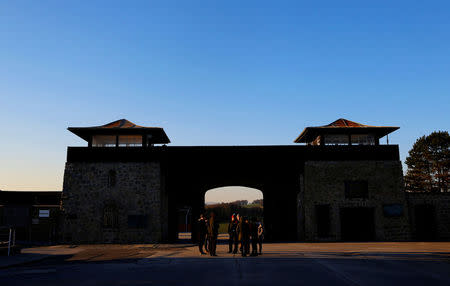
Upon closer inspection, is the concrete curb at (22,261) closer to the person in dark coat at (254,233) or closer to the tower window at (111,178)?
the tower window at (111,178)

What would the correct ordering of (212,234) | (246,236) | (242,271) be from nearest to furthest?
(242,271), (246,236), (212,234)

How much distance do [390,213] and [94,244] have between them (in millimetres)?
18061

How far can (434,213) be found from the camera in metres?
23.9

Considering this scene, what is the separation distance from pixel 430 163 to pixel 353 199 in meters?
30.2

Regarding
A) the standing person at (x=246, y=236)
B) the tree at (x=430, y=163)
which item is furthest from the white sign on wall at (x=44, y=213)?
the tree at (x=430, y=163)

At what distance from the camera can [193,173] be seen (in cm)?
2389

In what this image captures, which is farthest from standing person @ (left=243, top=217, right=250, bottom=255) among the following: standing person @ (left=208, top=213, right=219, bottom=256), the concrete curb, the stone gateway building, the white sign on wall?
the white sign on wall

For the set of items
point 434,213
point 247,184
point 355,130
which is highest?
point 355,130

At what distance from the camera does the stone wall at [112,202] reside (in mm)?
23000

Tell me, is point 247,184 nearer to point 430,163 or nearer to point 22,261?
point 22,261

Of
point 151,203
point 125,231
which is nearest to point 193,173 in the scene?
point 151,203

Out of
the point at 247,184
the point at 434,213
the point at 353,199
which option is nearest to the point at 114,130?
the point at 247,184

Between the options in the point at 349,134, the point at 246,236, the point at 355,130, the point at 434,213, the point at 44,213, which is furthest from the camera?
the point at 44,213

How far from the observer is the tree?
45.9 meters
